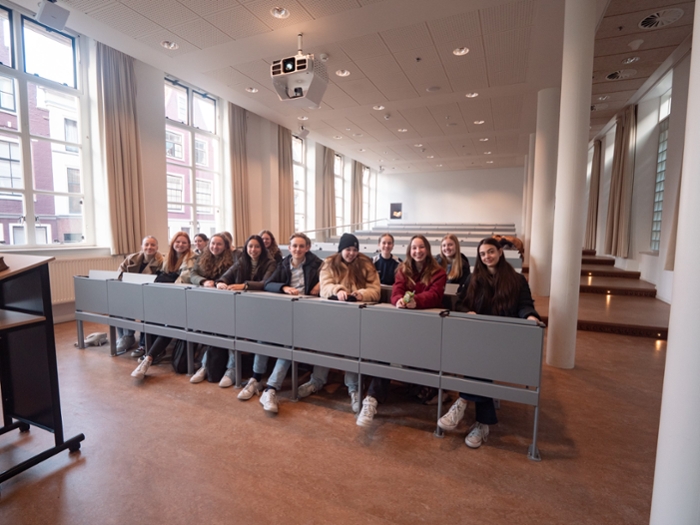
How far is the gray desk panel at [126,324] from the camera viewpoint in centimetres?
345

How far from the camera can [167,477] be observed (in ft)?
6.44

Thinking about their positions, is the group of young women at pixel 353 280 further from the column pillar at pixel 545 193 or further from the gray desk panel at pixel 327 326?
the column pillar at pixel 545 193

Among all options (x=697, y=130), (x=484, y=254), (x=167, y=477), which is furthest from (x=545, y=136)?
(x=167, y=477)

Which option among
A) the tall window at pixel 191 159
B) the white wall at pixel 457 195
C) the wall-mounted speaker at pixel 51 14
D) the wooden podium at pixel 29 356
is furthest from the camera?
the white wall at pixel 457 195

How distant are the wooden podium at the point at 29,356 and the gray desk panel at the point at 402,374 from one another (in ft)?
6.01

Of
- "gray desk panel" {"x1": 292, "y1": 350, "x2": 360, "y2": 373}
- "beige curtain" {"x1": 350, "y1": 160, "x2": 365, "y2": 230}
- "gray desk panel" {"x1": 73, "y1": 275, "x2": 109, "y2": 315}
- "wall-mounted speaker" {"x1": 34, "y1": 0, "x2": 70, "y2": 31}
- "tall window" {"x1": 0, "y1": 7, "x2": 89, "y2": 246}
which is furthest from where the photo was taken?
"beige curtain" {"x1": 350, "y1": 160, "x2": 365, "y2": 230}

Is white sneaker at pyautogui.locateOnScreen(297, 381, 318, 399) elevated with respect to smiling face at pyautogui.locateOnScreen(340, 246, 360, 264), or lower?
lower

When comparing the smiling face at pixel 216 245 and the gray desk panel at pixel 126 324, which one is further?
the smiling face at pixel 216 245

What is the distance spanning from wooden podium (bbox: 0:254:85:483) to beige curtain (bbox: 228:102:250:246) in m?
6.15

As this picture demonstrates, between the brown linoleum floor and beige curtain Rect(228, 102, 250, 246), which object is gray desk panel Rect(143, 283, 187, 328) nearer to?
the brown linoleum floor

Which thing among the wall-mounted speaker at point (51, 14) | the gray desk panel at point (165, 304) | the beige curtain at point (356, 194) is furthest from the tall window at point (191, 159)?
the beige curtain at point (356, 194)

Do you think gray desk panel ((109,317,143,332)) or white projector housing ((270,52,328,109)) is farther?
white projector housing ((270,52,328,109))

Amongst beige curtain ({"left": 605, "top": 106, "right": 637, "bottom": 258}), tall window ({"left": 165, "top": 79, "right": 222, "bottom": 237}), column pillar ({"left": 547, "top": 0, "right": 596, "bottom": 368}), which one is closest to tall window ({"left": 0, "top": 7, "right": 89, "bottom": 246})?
tall window ({"left": 165, "top": 79, "right": 222, "bottom": 237})

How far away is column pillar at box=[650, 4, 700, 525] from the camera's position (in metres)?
1.05
